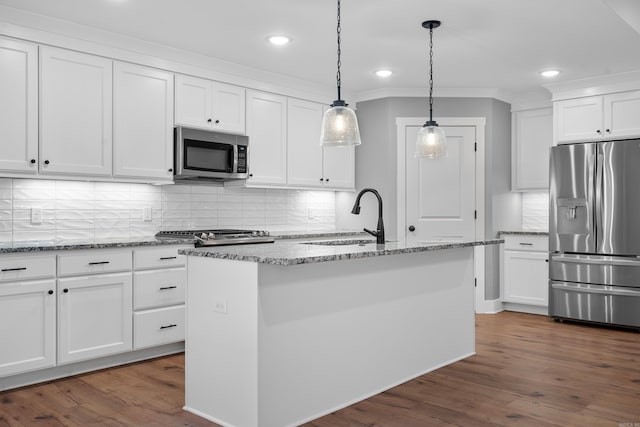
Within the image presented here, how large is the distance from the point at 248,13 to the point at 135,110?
1193 mm

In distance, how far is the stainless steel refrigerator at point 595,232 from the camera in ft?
16.4

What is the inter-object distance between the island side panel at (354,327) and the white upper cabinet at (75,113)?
2.01 metres

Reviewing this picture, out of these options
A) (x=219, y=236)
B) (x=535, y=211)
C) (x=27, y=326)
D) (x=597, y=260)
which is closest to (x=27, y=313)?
(x=27, y=326)

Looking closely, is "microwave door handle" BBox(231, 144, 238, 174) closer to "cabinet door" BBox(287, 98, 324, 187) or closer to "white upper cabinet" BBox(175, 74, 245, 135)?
"white upper cabinet" BBox(175, 74, 245, 135)

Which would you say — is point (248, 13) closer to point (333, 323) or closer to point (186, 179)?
point (186, 179)

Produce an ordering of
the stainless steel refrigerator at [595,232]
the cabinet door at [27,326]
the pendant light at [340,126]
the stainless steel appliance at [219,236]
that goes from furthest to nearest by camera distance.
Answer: the stainless steel refrigerator at [595,232], the stainless steel appliance at [219,236], the cabinet door at [27,326], the pendant light at [340,126]

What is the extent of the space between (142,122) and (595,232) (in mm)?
4122

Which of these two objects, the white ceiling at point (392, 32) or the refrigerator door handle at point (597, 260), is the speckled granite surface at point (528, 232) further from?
the white ceiling at point (392, 32)

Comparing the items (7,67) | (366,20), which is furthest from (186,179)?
(366,20)

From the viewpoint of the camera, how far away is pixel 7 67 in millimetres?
3545

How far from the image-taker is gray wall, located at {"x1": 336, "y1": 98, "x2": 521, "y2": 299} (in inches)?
229

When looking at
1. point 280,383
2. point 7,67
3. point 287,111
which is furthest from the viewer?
point 287,111

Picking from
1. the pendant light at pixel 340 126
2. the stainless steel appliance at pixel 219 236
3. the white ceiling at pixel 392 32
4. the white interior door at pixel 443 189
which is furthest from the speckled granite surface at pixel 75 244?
the white interior door at pixel 443 189

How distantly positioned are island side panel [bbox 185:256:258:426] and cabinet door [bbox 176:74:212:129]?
1.90m
